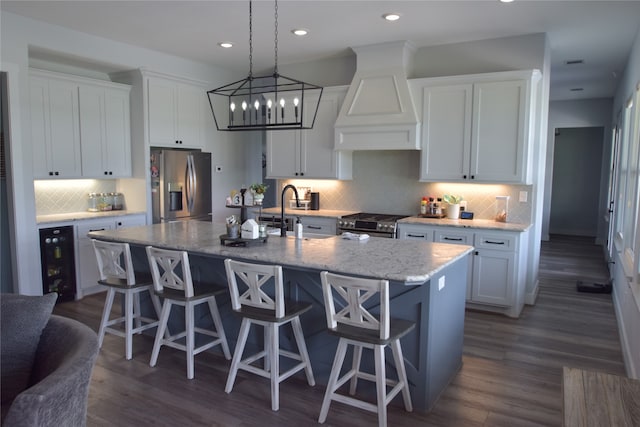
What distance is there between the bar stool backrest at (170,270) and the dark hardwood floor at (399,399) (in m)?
0.63

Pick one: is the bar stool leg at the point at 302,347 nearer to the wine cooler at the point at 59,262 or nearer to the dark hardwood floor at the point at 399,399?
the dark hardwood floor at the point at 399,399

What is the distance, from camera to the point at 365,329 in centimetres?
259

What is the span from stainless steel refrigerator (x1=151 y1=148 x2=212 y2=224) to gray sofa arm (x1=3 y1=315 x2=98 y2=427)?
3.88 metres

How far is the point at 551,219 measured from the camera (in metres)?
10.7

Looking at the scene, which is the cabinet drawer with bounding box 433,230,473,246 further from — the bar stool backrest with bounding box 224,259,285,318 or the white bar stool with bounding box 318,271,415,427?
the bar stool backrest with bounding box 224,259,285,318

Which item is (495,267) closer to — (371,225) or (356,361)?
(371,225)

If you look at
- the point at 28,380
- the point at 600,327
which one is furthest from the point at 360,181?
the point at 28,380

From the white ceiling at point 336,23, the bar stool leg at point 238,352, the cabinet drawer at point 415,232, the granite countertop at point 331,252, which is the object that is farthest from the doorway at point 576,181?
the bar stool leg at point 238,352

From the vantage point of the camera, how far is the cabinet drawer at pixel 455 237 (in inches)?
189

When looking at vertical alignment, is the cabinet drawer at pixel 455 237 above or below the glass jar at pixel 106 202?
below

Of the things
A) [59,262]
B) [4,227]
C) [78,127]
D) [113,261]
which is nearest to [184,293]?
[113,261]

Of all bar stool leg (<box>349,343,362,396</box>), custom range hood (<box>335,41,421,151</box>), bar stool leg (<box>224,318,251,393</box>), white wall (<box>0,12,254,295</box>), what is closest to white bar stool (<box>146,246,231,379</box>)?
bar stool leg (<box>224,318,251,393</box>)

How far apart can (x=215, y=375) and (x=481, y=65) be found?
419 centimetres

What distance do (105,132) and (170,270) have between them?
10.1 feet
